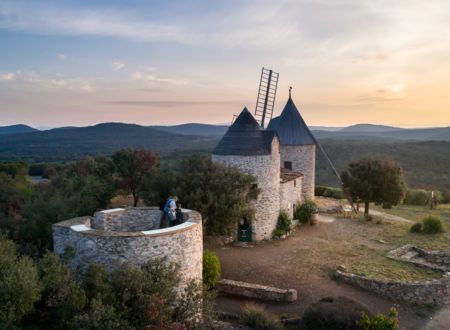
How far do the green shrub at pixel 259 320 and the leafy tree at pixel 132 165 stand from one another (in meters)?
13.6

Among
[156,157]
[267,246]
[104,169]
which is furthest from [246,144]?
[104,169]

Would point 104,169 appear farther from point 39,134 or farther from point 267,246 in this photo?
point 39,134

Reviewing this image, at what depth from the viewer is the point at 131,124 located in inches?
3708

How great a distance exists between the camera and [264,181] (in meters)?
17.7

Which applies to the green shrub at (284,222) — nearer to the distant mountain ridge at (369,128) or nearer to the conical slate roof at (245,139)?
the conical slate roof at (245,139)

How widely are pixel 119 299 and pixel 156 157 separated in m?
16.1

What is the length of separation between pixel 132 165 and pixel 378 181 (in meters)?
15.6

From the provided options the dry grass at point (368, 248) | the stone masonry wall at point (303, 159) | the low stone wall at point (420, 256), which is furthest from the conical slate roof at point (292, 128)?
the low stone wall at point (420, 256)

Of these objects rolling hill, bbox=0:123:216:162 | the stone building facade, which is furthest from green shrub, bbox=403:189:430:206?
rolling hill, bbox=0:123:216:162

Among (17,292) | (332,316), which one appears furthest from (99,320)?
(332,316)

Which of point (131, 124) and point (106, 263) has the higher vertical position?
point (131, 124)

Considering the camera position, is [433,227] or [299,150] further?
[299,150]

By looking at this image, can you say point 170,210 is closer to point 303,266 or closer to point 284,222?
point 303,266

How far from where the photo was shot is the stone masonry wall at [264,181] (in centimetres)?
1752
